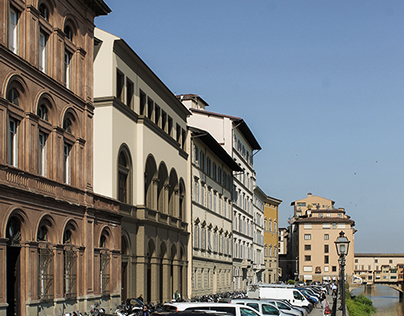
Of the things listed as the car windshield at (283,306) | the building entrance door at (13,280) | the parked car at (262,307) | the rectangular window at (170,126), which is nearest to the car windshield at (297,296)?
the car windshield at (283,306)

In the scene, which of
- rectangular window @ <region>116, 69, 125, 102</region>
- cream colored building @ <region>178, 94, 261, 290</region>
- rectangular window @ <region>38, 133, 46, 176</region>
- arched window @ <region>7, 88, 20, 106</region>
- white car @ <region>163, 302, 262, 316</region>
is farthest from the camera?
cream colored building @ <region>178, 94, 261, 290</region>

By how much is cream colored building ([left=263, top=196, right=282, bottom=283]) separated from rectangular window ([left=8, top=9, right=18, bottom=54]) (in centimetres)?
7416

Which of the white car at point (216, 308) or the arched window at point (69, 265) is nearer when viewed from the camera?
the white car at point (216, 308)

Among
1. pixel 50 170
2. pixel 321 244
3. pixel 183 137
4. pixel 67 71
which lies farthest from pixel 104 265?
pixel 321 244

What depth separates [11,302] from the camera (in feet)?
73.2

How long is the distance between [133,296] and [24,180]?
13956 mm

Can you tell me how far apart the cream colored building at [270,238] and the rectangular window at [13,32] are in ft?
243

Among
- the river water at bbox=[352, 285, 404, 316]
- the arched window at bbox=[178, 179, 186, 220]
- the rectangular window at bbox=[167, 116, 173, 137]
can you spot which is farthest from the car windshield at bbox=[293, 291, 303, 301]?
the river water at bbox=[352, 285, 404, 316]

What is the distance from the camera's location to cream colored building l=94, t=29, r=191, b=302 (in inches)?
1281

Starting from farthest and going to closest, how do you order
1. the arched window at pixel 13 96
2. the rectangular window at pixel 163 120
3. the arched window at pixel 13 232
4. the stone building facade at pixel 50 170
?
the rectangular window at pixel 163 120
the arched window at pixel 13 96
the stone building facade at pixel 50 170
the arched window at pixel 13 232

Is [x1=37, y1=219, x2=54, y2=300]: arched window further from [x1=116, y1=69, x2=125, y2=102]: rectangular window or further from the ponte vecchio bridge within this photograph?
the ponte vecchio bridge

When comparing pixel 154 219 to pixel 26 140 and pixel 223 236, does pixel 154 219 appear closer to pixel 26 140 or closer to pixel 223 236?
pixel 26 140

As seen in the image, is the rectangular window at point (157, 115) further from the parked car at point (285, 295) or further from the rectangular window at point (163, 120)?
the parked car at point (285, 295)

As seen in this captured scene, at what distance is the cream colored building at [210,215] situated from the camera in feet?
164
